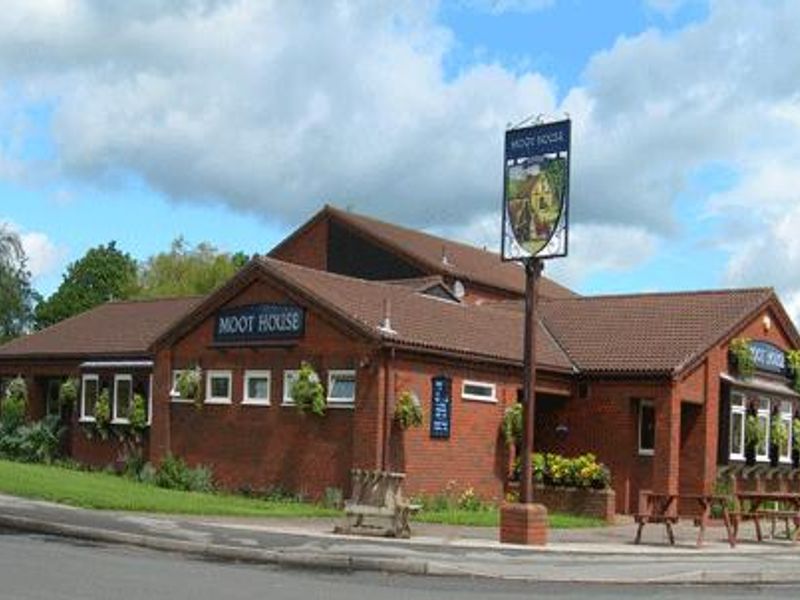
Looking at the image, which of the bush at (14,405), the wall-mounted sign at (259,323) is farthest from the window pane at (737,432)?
the bush at (14,405)

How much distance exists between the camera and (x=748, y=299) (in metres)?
34.3

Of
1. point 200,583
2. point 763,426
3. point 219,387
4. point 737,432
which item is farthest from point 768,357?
point 200,583

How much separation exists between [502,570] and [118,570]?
5200mm

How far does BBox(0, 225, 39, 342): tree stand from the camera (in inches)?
2795

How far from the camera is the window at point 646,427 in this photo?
104 ft

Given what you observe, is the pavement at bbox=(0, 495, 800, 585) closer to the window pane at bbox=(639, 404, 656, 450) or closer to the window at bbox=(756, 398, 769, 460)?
the window pane at bbox=(639, 404, 656, 450)

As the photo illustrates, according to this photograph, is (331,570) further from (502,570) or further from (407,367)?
(407,367)

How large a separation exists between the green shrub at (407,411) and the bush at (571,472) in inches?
140

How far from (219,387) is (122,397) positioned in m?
5.37

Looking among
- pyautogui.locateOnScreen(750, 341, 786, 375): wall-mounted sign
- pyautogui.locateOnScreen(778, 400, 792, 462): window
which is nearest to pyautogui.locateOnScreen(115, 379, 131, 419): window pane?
pyautogui.locateOnScreen(750, 341, 786, 375): wall-mounted sign

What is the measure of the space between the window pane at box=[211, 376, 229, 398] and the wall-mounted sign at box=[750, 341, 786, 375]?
544 inches

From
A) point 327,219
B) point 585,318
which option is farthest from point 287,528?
point 327,219

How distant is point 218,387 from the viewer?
101ft

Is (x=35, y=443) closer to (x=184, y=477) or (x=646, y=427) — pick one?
(x=184, y=477)
